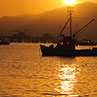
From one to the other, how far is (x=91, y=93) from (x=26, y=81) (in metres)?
9.08

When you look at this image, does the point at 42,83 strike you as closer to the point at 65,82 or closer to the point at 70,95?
the point at 65,82

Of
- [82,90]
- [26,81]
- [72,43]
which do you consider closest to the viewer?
[82,90]

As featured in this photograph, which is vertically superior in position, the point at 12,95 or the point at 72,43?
the point at 72,43

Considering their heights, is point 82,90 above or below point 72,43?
below

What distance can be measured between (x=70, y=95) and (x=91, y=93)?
1.99 metres

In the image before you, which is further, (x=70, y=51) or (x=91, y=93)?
(x=70, y=51)

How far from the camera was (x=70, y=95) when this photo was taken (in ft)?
91.2

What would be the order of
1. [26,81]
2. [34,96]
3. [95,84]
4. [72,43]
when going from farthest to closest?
[72,43] → [26,81] → [95,84] → [34,96]

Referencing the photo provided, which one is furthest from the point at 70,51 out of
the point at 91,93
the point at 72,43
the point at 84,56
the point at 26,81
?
the point at 91,93

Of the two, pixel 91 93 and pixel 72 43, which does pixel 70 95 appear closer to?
pixel 91 93

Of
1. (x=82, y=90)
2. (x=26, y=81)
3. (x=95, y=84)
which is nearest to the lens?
(x=82, y=90)

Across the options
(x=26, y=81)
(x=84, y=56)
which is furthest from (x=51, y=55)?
(x=26, y=81)

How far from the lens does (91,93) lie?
28.8 meters

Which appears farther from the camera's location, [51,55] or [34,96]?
[51,55]
